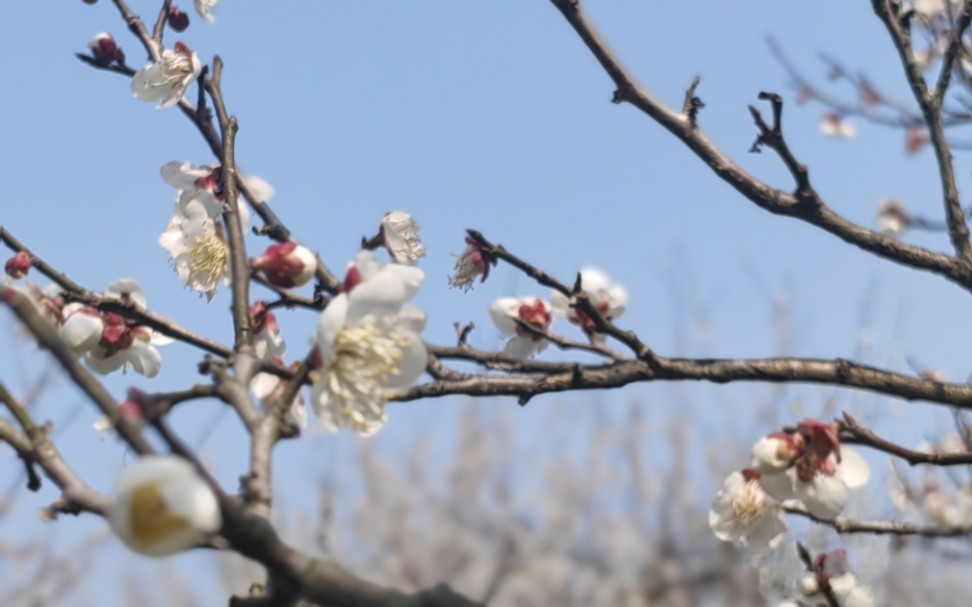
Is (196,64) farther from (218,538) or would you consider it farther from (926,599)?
(926,599)

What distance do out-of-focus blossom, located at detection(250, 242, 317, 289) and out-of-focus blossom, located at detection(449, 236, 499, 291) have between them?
74 centimetres

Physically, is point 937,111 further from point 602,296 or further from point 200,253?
point 200,253

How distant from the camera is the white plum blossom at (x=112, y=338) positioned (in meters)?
1.86

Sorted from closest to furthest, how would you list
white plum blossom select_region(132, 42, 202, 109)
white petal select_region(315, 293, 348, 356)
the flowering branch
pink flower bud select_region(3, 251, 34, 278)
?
the flowering branch < white petal select_region(315, 293, 348, 356) < pink flower bud select_region(3, 251, 34, 278) < white plum blossom select_region(132, 42, 202, 109)

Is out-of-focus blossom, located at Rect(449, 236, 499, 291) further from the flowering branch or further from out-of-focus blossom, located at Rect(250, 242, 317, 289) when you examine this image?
the flowering branch

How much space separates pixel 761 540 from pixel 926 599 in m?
8.25

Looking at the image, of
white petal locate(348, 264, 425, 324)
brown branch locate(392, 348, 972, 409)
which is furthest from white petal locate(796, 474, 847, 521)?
white petal locate(348, 264, 425, 324)

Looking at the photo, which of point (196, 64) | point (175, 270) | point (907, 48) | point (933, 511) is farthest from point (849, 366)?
point (933, 511)

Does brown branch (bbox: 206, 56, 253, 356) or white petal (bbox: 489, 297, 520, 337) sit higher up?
white petal (bbox: 489, 297, 520, 337)

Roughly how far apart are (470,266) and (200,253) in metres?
0.55

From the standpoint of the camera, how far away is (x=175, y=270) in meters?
2.11

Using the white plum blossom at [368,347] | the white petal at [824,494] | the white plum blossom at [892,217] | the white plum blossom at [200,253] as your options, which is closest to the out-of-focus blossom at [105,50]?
the white plum blossom at [200,253]

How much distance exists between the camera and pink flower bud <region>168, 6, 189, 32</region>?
246 cm

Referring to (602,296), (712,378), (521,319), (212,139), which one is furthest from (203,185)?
(712,378)
